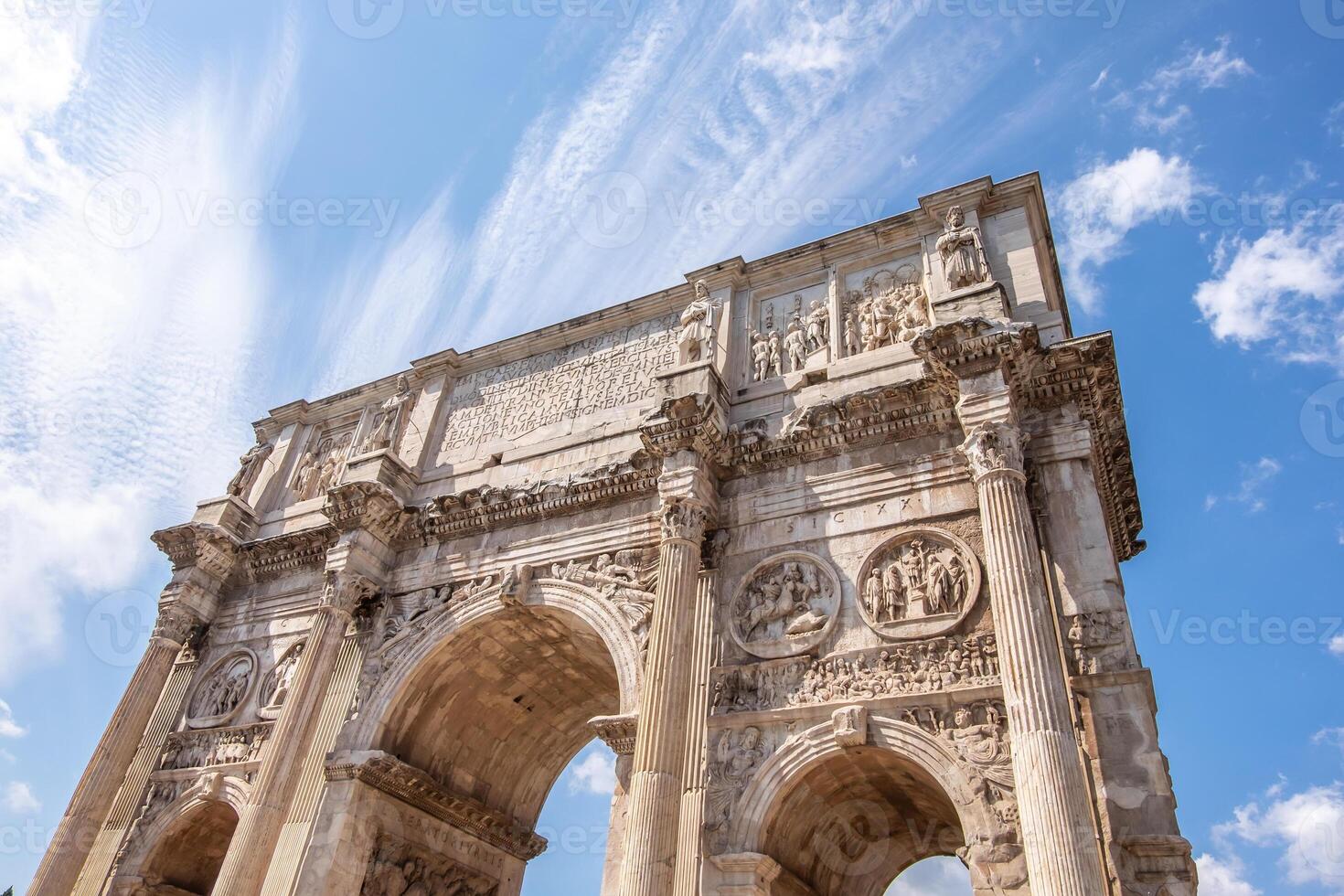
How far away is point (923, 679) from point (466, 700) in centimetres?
796

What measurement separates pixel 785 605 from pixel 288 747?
760cm

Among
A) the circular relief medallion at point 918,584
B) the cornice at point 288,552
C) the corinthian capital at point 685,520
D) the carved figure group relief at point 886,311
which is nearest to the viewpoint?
the circular relief medallion at point 918,584

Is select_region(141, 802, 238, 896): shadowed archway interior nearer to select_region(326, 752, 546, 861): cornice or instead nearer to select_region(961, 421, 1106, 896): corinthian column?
select_region(326, 752, 546, 861): cornice

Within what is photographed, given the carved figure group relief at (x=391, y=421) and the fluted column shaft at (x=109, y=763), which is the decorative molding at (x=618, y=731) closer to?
the carved figure group relief at (x=391, y=421)

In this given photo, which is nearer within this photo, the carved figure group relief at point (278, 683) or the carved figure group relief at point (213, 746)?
the carved figure group relief at point (213, 746)

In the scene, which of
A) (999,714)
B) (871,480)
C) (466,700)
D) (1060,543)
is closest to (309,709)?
(466,700)

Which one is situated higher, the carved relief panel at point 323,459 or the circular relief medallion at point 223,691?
the carved relief panel at point 323,459

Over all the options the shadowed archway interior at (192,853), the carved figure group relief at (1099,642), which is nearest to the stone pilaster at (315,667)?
the shadowed archway interior at (192,853)

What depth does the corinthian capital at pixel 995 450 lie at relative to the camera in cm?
1034

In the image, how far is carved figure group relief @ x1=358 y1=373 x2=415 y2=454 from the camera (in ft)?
Answer: 55.6

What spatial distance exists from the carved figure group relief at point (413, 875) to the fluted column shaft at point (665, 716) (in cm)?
467

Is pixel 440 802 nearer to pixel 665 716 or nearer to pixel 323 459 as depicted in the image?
pixel 665 716

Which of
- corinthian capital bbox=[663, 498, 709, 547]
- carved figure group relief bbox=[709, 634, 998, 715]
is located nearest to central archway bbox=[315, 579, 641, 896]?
corinthian capital bbox=[663, 498, 709, 547]

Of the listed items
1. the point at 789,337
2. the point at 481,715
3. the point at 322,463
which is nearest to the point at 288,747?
the point at 481,715
